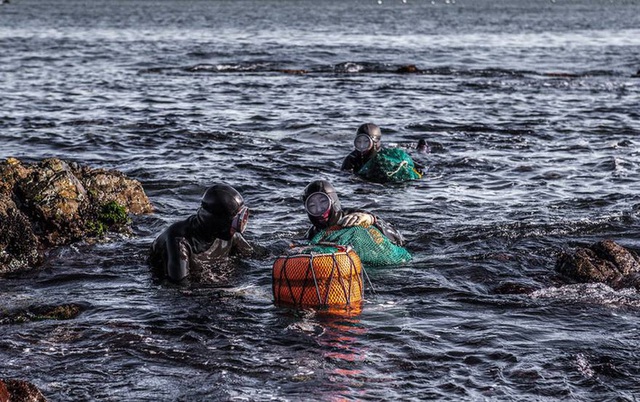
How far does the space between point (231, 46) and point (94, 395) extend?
156 feet

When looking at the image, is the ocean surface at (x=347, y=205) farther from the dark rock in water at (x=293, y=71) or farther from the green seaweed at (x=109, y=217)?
the green seaweed at (x=109, y=217)

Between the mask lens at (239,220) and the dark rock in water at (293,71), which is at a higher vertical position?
the mask lens at (239,220)

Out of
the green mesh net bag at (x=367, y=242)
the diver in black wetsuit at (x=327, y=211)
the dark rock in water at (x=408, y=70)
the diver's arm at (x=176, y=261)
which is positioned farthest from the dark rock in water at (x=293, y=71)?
the diver's arm at (x=176, y=261)

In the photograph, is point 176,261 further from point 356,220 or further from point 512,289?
point 512,289

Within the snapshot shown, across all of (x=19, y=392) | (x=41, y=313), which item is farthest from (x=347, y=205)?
(x=19, y=392)

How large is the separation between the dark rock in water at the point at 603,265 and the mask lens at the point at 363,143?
20.6ft

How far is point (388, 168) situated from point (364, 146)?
66 centimetres

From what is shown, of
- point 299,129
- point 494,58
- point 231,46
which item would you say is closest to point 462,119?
point 299,129

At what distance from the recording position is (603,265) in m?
11.4

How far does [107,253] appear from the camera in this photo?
42.4ft

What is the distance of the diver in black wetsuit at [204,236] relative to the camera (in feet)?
35.9


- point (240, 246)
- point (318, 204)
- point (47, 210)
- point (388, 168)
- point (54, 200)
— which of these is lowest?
point (240, 246)

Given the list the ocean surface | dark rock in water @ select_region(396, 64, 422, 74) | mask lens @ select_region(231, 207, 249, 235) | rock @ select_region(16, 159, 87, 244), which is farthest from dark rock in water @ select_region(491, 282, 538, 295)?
dark rock in water @ select_region(396, 64, 422, 74)

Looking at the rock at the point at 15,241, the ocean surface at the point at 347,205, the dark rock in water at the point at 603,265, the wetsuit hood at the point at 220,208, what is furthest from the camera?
the rock at the point at 15,241
